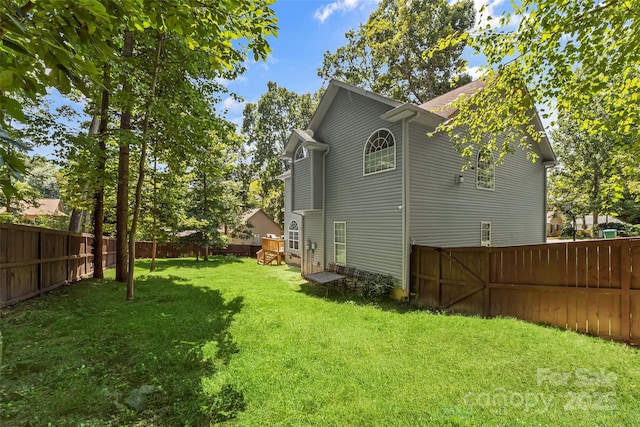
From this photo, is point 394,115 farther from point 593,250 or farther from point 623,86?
point 593,250

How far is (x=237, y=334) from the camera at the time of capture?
5.39m

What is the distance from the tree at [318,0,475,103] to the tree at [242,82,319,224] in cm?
709

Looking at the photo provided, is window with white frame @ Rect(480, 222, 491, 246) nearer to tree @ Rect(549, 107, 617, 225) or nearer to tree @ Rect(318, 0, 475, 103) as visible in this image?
tree @ Rect(318, 0, 475, 103)

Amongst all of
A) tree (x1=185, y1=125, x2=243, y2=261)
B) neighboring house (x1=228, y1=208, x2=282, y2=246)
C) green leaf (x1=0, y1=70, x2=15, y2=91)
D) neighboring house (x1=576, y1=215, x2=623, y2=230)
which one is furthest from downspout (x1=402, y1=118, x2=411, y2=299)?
neighboring house (x1=576, y1=215, x2=623, y2=230)

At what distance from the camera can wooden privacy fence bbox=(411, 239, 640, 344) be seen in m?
A: 4.71

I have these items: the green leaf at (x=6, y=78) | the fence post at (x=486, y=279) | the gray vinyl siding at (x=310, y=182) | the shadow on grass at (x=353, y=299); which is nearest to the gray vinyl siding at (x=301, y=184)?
the gray vinyl siding at (x=310, y=182)

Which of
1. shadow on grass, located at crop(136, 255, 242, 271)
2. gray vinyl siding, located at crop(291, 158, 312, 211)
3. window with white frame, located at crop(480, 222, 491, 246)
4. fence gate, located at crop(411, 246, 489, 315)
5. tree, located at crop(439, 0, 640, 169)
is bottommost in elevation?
shadow on grass, located at crop(136, 255, 242, 271)

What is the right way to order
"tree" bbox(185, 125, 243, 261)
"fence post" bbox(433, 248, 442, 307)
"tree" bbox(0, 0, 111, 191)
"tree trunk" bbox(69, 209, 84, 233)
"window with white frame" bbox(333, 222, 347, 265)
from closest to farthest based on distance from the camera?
"tree" bbox(0, 0, 111, 191) < "fence post" bbox(433, 248, 442, 307) < "window with white frame" bbox(333, 222, 347, 265) < "tree trunk" bbox(69, 209, 84, 233) < "tree" bbox(185, 125, 243, 261)

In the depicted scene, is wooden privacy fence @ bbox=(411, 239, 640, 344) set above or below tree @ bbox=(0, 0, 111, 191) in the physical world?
below

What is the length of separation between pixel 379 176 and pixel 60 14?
8500 mm

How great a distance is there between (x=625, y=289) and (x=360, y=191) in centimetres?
683

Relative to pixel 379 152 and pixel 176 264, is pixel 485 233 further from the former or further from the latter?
pixel 176 264

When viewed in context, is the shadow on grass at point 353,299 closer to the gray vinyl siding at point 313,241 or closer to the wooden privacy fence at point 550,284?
the wooden privacy fence at point 550,284

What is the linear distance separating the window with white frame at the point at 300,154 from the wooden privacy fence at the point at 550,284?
22.9 feet
